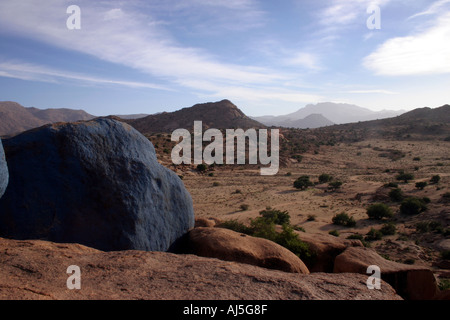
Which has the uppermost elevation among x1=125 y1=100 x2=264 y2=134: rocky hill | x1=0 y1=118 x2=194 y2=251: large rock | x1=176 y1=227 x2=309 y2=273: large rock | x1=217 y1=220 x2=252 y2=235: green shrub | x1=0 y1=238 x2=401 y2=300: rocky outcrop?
A: x1=125 y1=100 x2=264 y2=134: rocky hill

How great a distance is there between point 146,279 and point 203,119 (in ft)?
255

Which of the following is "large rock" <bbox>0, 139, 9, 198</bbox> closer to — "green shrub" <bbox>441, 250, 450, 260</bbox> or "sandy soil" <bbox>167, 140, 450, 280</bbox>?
"sandy soil" <bbox>167, 140, 450, 280</bbox>

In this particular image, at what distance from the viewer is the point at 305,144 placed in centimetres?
4991

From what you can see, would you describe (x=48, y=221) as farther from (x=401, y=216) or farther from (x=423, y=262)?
(x=401, y=216)

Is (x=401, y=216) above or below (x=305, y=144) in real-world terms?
below

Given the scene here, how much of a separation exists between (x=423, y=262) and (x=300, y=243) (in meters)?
6.23

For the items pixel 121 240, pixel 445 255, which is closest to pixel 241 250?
pixel 121 240

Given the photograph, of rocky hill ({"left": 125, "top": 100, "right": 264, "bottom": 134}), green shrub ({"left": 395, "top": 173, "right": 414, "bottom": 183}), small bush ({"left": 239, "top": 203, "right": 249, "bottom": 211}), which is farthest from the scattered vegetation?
rocky hill ({"left": 125, "top": 100, "right": 264, "bottom": 134})

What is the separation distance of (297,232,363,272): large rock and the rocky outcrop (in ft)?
11.4

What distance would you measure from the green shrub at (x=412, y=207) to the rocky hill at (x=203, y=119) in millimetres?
57600

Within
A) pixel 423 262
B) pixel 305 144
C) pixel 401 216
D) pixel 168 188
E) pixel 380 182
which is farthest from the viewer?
pixel 305 144

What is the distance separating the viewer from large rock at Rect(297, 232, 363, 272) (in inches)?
345

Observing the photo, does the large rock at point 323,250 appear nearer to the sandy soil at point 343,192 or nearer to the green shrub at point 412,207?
the sandy soil at point 343,192
